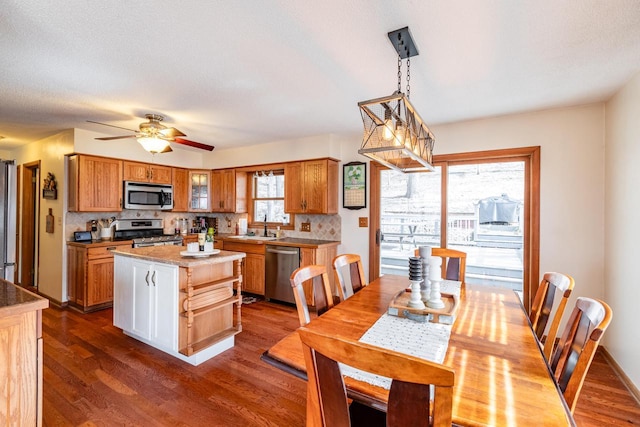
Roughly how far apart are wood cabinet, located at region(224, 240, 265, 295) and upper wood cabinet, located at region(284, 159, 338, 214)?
30.5 inches

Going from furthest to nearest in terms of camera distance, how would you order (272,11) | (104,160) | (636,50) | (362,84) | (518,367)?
(104,160) < (362,84) < (636,50) < (272,11) < (518,367)

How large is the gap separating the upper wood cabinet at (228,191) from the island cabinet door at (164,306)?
8.45 ft

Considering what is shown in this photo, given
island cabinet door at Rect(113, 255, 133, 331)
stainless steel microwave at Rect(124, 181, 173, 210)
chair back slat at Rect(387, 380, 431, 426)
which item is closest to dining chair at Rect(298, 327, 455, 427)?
chair back slat at Rect(387, 380, 431, 426)

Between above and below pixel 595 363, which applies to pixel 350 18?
above

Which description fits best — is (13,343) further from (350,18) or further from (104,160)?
(104,160)

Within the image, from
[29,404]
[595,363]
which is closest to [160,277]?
[29,404]

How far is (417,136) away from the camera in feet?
6.42

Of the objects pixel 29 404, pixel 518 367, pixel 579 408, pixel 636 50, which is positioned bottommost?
pixel 579 408

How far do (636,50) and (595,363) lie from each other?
2.60 meters

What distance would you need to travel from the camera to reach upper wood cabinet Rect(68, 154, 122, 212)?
12.8 feet

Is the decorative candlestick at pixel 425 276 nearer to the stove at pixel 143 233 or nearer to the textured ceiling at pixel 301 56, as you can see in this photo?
the textured ceiling at pixel 301 56

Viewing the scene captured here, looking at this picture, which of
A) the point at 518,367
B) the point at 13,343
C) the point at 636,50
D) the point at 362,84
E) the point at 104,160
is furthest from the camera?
the point at 104,160

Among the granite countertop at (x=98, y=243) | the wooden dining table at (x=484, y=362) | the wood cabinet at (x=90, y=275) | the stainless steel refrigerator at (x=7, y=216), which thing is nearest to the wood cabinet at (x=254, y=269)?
the granite countertop at (x=98, y=243)

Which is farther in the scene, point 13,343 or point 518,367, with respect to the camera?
point 13,343
